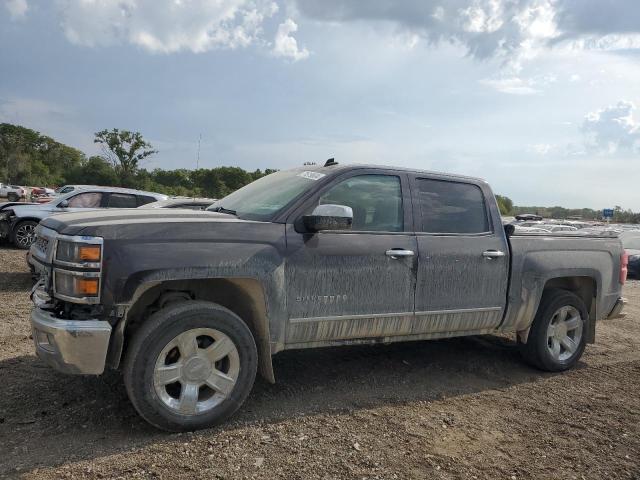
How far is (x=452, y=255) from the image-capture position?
181 inches

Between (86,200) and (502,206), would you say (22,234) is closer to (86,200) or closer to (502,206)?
(86,200)

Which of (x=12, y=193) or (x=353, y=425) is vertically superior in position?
(x=12, y=193)

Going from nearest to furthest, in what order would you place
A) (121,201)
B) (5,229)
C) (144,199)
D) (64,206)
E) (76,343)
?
(76,343) → (64,206) → (121,201) → (144,199) → (5,229)

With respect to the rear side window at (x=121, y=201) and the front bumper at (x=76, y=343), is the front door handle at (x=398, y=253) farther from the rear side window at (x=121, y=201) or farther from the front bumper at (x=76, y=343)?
the rear side window at (x=121, y=201)

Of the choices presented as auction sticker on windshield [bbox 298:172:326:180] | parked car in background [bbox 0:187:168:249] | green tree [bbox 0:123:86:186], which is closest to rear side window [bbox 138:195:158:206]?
parked car in background [bbox 0:187:168:249]

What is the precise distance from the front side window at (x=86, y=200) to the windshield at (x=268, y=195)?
7.40 m

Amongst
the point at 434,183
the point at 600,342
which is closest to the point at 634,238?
the point at 600,342

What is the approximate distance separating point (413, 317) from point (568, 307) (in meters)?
2.06

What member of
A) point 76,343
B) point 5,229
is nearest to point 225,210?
point 76,343

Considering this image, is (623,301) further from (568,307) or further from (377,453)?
(377,453)

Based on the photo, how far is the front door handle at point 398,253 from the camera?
424 cm

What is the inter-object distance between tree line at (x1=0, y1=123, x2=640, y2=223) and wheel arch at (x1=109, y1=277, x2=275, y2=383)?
43970 mm

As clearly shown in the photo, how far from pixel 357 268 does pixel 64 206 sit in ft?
29.3

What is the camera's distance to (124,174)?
58031mm
